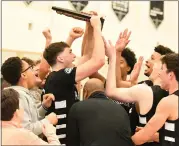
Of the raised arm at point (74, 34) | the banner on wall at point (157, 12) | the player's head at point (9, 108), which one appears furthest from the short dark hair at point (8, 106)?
the banner on wall at point (157, 12)

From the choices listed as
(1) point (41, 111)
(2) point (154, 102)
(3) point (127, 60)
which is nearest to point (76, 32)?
(3) point (127, 60)

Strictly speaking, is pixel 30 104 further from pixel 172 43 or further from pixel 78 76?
pixel 172 43

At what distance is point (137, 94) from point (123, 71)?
1046 millimetres

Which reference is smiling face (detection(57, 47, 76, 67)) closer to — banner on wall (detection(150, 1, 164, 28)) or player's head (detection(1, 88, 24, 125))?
player's head (detection(1, 88, 24, 125))

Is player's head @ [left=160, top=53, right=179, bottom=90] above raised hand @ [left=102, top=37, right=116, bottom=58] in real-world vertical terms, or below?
below

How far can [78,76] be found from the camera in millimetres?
2312

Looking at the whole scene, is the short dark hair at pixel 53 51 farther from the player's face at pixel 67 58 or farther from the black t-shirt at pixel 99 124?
the black t-shirt at pixel 99 124

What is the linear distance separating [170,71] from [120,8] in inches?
129

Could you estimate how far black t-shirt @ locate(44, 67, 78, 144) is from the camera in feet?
7.57

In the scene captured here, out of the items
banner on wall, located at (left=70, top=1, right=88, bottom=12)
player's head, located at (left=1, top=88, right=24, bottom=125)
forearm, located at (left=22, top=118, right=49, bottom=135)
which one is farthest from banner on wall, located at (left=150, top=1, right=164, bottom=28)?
player's head, located at (left=1, top=88, right=24, bottom=125)

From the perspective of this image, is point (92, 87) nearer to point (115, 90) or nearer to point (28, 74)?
point (115, 90)

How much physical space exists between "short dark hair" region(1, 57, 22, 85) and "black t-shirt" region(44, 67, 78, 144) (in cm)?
25

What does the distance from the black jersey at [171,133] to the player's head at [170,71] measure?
0.29ft

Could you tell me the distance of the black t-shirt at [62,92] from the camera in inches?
90.9
